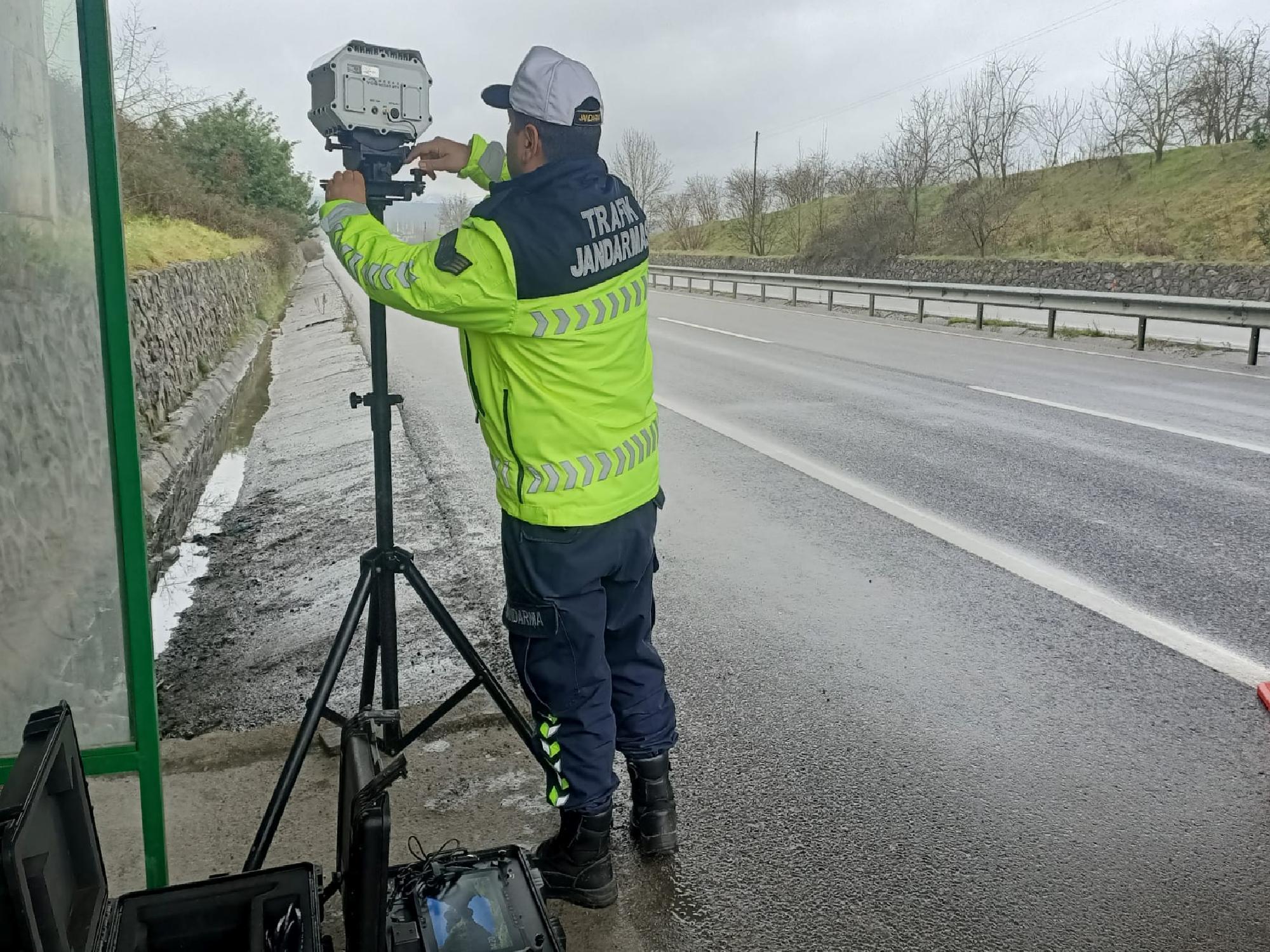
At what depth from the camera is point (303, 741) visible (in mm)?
2789

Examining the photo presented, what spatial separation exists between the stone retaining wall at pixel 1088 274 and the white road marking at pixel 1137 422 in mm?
13542

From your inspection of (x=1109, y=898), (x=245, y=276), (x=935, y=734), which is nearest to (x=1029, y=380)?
(x=935, y=734)

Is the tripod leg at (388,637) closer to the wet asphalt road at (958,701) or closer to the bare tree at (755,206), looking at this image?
the wet asphalt road at (958,701)

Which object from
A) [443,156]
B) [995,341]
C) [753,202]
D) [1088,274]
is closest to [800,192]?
[753,202]

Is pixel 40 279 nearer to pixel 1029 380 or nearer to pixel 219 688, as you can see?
pixel 219 688

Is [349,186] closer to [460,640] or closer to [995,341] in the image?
[460,640]

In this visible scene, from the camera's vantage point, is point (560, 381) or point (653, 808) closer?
point (560, 381)

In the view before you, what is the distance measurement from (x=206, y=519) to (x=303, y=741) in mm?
6426

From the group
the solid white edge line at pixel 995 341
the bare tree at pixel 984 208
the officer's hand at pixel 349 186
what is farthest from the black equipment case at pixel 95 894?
the bare tree at pixel 984 208

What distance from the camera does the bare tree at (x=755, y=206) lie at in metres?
55.9

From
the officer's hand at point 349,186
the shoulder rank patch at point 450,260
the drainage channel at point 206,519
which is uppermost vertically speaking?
the officer's hand at point 349,186

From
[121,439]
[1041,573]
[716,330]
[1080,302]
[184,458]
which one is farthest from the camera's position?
[716,330]

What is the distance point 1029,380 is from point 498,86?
10548 mm

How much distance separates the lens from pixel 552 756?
2.87 meters
